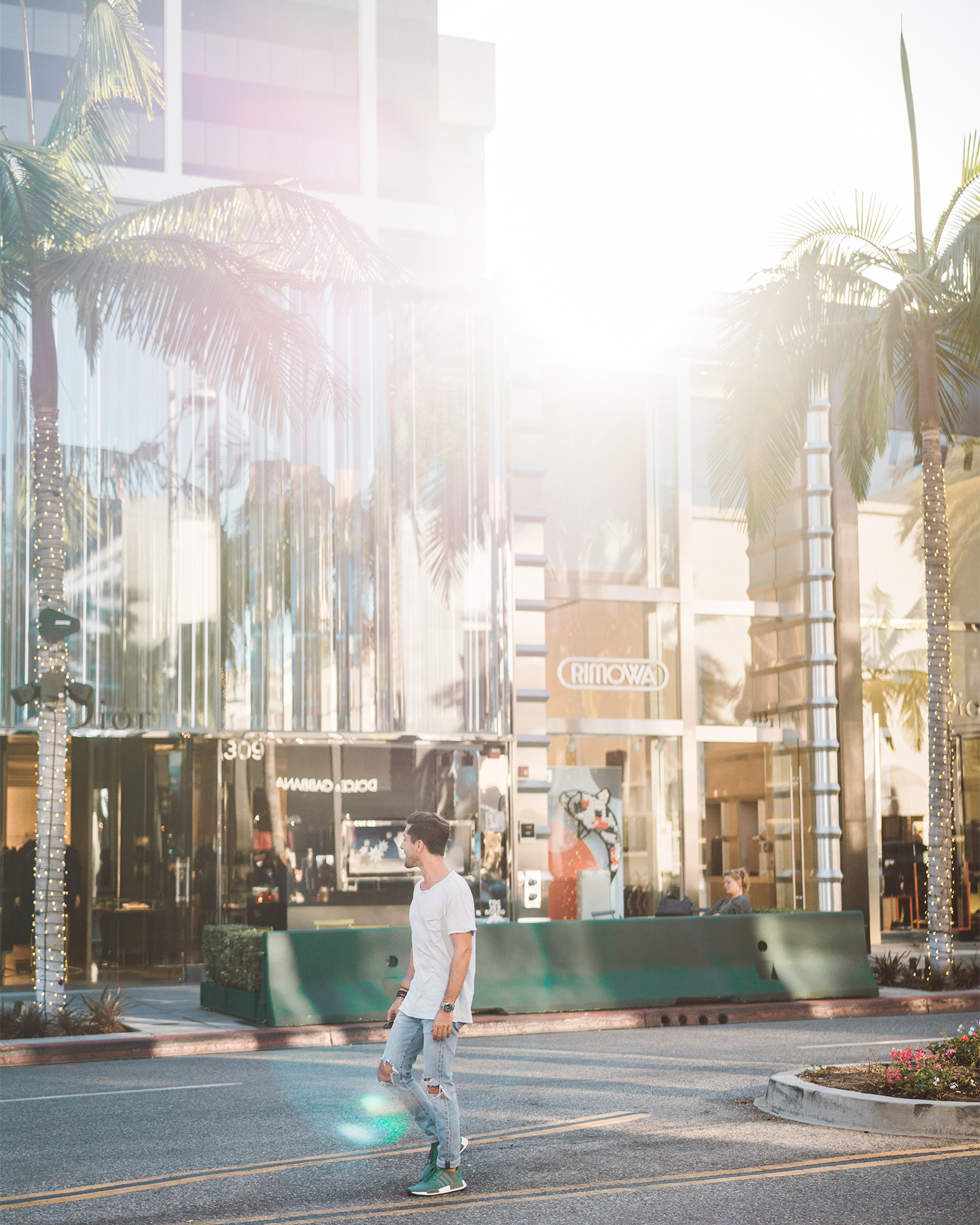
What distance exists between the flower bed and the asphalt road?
482mm

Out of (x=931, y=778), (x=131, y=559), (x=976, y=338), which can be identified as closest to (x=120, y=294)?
(x=131, y=559)

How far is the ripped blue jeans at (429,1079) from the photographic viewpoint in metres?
7.09

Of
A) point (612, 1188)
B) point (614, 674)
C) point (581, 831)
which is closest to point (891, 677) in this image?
point (614, 674)

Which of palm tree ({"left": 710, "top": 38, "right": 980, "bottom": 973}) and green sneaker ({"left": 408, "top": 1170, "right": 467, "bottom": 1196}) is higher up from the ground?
palm tree ({"left": 710, "top": 38, "right": 980, "bottom": 973})

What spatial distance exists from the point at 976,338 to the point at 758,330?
8.57 feet

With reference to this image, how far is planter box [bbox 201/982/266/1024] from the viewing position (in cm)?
1441

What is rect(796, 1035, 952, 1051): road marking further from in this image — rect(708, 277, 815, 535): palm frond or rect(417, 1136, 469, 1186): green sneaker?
rect(708, 277, 815, 535): palm frond

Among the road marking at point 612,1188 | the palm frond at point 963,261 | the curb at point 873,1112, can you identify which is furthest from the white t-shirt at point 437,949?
the palm frond at point 963,261

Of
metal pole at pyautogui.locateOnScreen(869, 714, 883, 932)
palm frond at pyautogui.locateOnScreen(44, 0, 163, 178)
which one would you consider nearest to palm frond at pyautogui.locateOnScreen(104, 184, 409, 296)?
palm frond at pyautogui.locateOnScreen(44, 0, 163, 178)

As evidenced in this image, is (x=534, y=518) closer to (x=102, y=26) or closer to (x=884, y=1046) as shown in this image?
(x=102, y=26)

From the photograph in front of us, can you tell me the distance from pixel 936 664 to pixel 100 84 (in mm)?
11935

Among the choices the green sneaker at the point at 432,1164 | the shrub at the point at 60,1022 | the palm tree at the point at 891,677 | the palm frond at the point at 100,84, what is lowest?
the shrub at the point at 60,1022

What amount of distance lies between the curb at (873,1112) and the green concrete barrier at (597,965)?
240 inches

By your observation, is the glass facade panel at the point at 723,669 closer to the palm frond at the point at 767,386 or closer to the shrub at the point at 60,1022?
the palm frond at the point at 767,386
